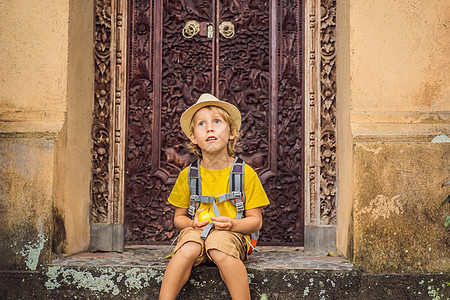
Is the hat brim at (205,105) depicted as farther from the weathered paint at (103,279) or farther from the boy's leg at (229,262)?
the weathered paint at (103,279)

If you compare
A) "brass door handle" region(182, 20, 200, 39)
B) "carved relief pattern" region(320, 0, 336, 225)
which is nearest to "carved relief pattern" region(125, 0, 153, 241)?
"brass door handle" region(182, 20, 200, 39)

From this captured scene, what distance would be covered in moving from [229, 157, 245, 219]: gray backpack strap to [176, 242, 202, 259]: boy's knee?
380 millimetres

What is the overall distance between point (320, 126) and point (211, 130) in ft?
4.03

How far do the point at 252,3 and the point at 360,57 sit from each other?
1.25 metres

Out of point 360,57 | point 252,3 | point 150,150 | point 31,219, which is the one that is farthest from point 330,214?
point 31,219

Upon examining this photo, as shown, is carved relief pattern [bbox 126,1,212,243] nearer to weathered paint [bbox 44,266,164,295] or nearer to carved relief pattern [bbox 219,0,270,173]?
carved relief pattern [bbox 219,0,270,173]

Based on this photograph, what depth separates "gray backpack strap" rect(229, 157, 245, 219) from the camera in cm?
303

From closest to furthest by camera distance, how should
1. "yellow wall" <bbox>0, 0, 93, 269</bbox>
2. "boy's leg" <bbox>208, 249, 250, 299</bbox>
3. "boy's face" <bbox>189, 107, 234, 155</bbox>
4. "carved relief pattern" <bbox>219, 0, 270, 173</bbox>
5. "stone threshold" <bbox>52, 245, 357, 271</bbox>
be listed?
"boy's leg" <bbox>208, 249, 250, 299</bbox> < "boy's face" <bbox>189, 107, 234, 155</bbox> < "stone threshold" <bbox>52, 245, 357, 271</bbox> < "yellow wall" <bbox>0, 0, 93, 269</bbox> < "carved relief pattern" <bbox>219, 0, 270, 173</bbox>

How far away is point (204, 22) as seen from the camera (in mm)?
4105

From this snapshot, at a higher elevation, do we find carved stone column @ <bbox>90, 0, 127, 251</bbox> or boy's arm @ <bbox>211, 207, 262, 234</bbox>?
carved stone column @ <bbox>90, 0, 127, 251</bbox>

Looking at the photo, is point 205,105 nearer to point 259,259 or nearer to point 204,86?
point 204,86

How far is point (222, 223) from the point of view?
2.88 m

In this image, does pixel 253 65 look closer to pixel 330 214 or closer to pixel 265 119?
pixel 265 119

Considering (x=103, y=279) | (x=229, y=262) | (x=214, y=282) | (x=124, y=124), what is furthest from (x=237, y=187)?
(x=124, y=124)
